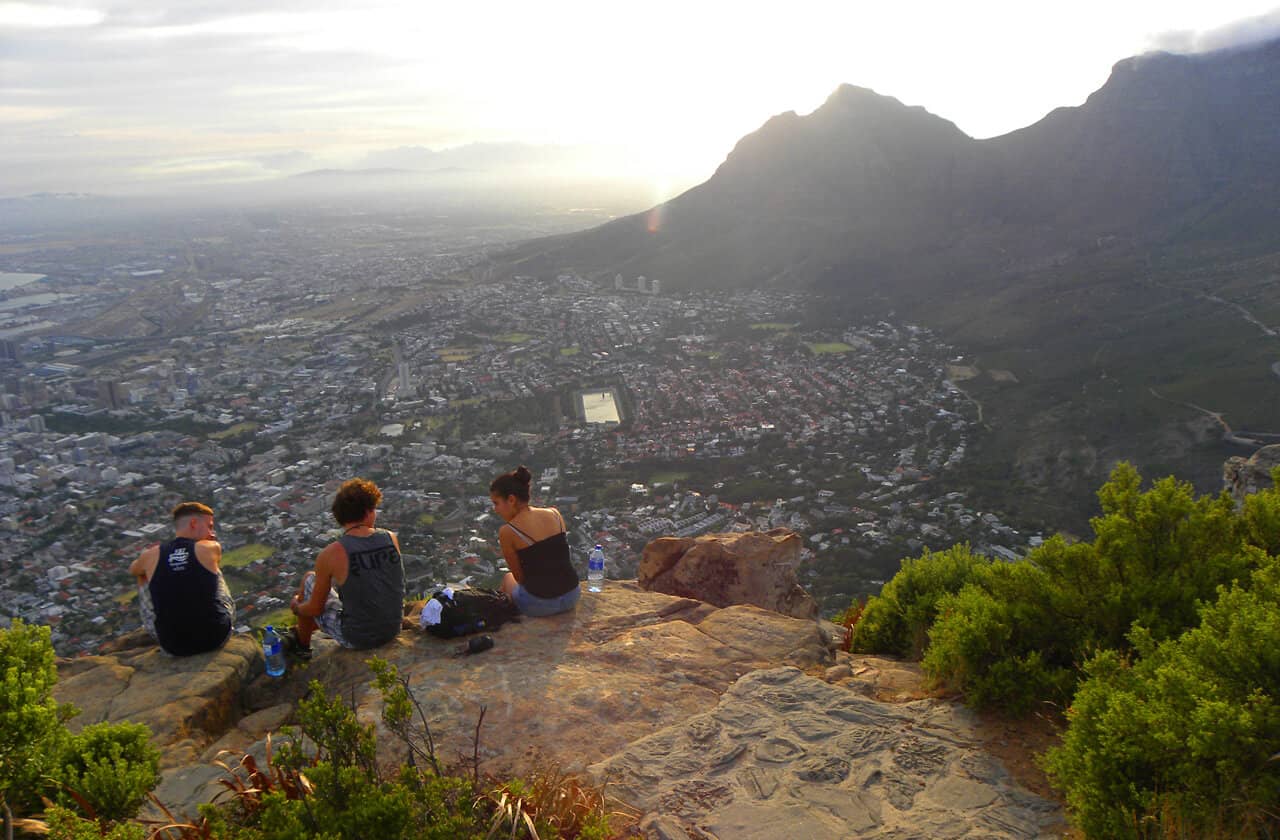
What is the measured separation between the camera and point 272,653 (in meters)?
5.30

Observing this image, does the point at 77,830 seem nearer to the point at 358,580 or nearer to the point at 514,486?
the point at 358,580

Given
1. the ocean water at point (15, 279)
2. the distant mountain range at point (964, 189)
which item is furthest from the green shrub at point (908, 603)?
the ocean water at point (15, 279)

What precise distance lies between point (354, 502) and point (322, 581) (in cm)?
62

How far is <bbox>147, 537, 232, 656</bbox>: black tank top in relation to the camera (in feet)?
16.9

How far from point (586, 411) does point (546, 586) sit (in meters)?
28.6

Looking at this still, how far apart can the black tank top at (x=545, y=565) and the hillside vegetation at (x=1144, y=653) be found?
2.87 meters

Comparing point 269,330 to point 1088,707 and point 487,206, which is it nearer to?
point 1088,707

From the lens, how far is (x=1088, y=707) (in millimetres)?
3328

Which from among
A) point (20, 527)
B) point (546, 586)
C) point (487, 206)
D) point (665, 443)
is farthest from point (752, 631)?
point (487, 206)

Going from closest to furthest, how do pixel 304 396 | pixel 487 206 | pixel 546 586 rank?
pixel 546 586 → pixel 304 396 → pixel 487 206

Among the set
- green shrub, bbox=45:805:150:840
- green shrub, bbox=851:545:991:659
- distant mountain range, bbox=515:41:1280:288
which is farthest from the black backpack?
distant mountain range, bbox=515:41:1280:288

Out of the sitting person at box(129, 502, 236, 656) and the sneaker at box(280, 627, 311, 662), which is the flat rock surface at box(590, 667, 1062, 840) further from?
the sitting person at box(129, 502, 236, 656)

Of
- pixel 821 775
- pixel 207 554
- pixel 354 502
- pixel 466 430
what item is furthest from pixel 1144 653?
pixel 466 430

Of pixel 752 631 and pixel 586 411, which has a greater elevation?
pixel 752 631
